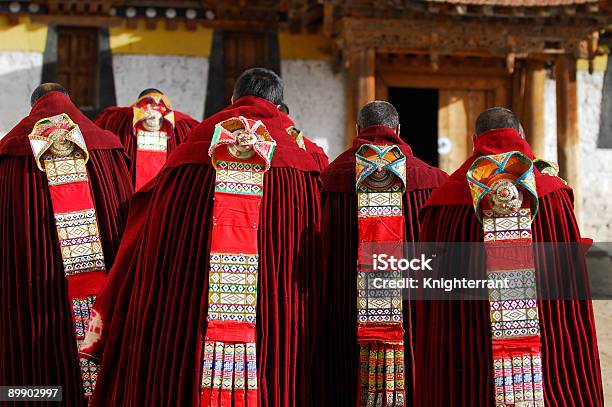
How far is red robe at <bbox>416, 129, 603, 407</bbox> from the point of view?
158 inches

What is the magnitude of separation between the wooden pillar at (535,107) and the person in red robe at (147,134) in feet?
20.1

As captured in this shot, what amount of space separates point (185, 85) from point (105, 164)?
6363 mm

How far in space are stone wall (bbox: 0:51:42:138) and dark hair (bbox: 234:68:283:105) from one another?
7.26m

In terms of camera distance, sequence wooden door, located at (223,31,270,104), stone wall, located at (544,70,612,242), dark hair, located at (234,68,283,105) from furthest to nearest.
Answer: stone wall, located at (544,70,612,242) → wooden door, located at (223,31,270,104) → dark hair, located at (234,68,283,105)

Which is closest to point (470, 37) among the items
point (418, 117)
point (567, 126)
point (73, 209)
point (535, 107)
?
point (535, 107)

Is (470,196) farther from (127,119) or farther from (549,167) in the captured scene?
(127,119)

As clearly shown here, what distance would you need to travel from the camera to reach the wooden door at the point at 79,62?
11.2 metres

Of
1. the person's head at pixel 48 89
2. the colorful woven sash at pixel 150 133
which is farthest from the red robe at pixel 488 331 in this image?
the colorful woven sash at pixel 150 133

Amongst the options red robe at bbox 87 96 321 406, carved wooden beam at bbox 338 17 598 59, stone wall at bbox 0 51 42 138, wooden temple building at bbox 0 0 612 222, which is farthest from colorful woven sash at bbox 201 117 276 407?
stone wall at bbox 0 51 42 138

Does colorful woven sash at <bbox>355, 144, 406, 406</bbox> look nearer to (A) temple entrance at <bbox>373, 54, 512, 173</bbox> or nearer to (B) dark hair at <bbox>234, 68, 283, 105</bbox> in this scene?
(B) dark hair at <bbox>234, 68, 283, 105</bbox>

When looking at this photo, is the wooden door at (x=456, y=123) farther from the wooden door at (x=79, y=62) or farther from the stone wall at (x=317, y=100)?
the wooden door at (x=79, y=62)

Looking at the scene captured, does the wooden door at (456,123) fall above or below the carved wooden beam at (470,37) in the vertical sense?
below

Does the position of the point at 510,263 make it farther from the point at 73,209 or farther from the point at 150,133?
the point at 150,133

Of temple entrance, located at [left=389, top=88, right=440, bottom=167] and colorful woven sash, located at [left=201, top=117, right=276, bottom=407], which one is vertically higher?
temple entrance, located at [left=389, top=88, right=440, bottom=167]
